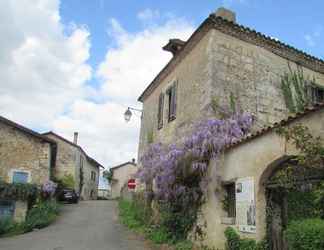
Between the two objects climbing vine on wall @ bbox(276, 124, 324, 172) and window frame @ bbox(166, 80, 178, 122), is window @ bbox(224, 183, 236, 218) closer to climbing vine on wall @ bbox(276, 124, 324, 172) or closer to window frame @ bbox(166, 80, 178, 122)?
climbing vine on wall @ bbox(276, 124, 324, 172)

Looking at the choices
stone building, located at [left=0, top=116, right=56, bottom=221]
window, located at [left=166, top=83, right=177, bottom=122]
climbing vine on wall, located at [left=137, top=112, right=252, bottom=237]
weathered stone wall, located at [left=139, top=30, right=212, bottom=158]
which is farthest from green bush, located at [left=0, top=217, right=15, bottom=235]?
window, located at [left=166, top=83, right=177, bottom=122]

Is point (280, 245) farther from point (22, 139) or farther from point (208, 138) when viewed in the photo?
point (22, 139)

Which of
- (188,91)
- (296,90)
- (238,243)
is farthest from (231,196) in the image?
(296,90)

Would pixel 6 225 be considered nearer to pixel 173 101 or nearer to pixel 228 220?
pixel 173 101

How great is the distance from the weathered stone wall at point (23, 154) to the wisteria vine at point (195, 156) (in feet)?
28.6

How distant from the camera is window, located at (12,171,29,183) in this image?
16.8 metres

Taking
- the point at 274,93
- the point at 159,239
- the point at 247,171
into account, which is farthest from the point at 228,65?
the point at 159,239

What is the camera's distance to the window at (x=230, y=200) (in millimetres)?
8623

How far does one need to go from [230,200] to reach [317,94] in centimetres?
601

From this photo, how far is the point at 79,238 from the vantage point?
1135cm

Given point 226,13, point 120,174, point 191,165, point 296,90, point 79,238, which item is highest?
point 226,13

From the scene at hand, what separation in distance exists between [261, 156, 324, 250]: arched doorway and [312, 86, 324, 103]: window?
238 inches

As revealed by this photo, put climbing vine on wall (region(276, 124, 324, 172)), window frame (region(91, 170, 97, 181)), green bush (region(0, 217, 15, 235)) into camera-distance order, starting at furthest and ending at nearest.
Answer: window frame (region(91, 170, 97, 181)) < green bush (region(0, 217, 15, 235)) < climbing vine on wall (region(276, 124, 324, 172))

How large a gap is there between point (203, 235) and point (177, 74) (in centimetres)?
642
